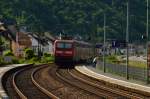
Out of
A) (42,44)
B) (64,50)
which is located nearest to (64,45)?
(64,50)

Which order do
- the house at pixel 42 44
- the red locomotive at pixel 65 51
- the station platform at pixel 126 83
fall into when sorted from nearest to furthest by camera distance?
1. the station platform at pixel 126 83
2. the red locomotive at pixel 65 51
3. the house at pixel 42 44

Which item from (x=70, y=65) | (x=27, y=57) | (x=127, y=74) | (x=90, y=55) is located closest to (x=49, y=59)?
(x=27, y=57)

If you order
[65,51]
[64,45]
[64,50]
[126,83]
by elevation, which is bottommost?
[126,83]

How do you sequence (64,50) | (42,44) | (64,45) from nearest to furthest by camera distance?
(64,50), (64,45), (42,44)

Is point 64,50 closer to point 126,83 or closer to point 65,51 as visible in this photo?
point 65,51

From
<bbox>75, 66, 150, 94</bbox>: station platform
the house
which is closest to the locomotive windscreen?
<bbox>75, 66, 150, 94</bbox>: station platform

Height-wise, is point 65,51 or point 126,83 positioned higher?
point 65,51

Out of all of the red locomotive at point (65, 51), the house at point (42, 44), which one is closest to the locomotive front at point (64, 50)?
the red locomotive at point (65, 51)

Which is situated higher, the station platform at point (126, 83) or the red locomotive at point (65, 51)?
the red locomotive at point (65, 51)

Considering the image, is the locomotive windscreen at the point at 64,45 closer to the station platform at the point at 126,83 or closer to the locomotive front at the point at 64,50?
the locomotive front at the point at 64,50

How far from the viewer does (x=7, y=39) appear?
147000 mm

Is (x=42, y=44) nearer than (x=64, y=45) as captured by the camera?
No

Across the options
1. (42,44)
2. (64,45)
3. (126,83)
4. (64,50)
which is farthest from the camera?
(42,44)

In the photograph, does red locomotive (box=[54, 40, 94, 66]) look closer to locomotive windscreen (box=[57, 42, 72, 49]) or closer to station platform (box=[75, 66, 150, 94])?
locomotive windscreen (box=[57, 42, 72, 49])
